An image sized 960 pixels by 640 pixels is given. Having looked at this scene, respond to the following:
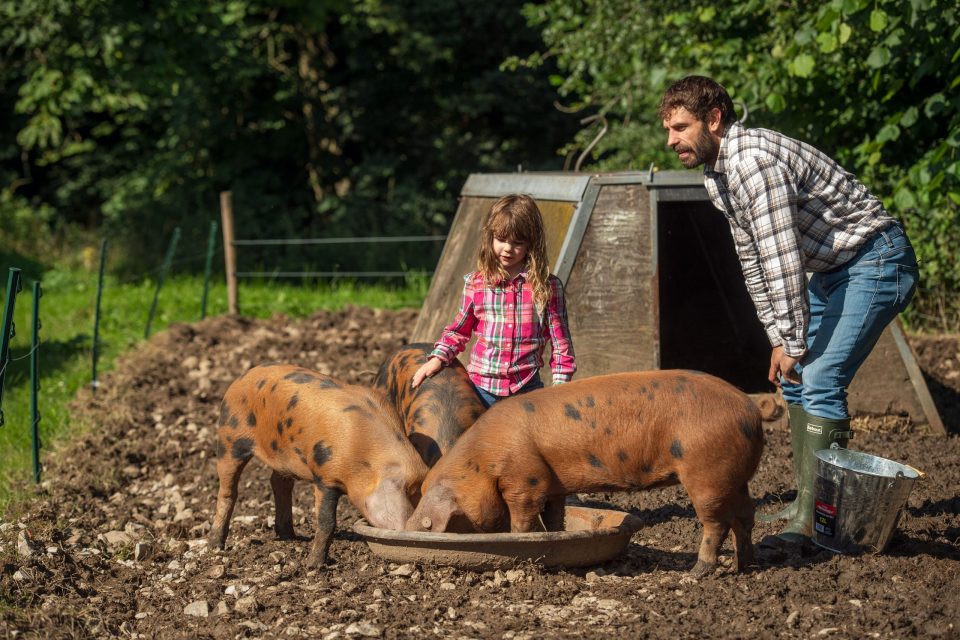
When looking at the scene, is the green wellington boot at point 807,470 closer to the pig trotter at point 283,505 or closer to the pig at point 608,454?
the pig at point 608,454

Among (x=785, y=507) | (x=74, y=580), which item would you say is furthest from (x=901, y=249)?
(x=74, y=580)

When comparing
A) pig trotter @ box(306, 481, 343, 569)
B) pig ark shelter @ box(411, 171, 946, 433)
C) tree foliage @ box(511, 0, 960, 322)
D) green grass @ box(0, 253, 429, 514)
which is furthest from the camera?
green grass @ box(0, 253, 429, 514)

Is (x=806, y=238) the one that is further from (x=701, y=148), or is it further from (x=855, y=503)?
(x=855, y=503)

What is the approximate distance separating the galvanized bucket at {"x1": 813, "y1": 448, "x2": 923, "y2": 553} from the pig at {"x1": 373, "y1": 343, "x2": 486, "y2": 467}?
1.42 metres

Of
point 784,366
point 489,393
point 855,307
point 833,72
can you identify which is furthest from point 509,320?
point 833,72

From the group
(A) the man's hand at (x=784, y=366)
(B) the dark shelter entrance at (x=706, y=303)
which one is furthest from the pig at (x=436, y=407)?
(B) the dark shelter entrance at (x=706, y=303)

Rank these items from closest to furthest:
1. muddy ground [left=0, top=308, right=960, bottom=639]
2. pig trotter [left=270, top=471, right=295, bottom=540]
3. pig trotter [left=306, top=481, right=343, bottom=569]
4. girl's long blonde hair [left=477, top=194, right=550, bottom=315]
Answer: muddy ground [left=0, top=308, right=960, bottom=639]
pig trotter [left=306, top=481, right=343, bottom=569]
girl's long blonde hair [left=477, top=194, right=550, bottom=315]
pig trotter [left=270, top=471, right=295, bottom=540]

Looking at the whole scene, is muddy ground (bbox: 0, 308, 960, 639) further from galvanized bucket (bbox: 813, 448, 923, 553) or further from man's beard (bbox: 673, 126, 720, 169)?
man's beard (bbox: 673, 126, 720, 169)

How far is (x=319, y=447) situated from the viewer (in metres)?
4.16

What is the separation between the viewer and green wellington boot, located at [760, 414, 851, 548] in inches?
170

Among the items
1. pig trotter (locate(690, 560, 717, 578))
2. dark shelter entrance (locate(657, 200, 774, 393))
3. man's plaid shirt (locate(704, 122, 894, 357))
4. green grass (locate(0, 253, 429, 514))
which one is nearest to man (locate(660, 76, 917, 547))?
man's plaid shirt (locate(704, 122, 894, 357))

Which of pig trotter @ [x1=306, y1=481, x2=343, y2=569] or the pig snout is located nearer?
the pig snout

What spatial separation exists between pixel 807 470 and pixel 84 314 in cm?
845

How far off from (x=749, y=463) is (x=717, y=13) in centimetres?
579
